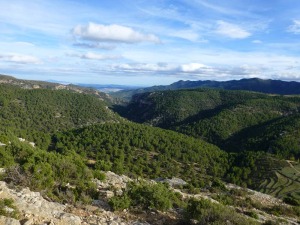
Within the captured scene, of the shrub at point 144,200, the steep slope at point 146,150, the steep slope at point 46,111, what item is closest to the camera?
the shrub at point 144,200

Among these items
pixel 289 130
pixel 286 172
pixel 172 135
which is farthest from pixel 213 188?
pixel 289 130

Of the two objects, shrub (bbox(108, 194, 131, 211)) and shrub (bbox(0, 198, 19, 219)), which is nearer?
shrub (bbox(0, 198, 19, 219))

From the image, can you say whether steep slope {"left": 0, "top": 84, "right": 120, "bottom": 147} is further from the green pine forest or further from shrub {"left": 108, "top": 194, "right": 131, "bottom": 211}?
shrub {"left": 108, "top": 194, "right": 131, "bottom": 211}

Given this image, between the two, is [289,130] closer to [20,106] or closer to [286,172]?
[286,172]

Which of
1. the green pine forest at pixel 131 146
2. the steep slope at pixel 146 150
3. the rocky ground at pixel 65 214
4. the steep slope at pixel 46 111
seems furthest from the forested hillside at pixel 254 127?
the rocky ground at pixel 65 214

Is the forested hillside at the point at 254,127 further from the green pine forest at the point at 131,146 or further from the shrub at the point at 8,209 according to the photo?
the shrub at the point at 8,209

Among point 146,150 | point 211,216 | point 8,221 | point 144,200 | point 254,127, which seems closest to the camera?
point 8,221

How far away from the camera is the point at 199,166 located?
87188mm

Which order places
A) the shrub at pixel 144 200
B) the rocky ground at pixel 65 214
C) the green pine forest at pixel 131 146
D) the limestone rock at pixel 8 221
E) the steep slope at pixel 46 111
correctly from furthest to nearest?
the steep slope at pixel 46 111, the green pine forest at pixel 131 146, the shrub at pixel 144 200, the rocky ground at pixel 65 214, the limestone rock at pixel 8 221

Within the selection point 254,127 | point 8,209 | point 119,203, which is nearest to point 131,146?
point 119,203

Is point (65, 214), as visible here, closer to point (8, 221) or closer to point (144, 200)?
point (8, 221)

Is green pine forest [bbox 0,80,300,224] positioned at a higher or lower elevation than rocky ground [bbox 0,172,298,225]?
lower

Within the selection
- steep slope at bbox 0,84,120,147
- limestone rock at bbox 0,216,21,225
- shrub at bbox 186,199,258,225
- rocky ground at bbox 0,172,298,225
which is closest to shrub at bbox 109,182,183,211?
rocky ground at bbox 0,172,298,225

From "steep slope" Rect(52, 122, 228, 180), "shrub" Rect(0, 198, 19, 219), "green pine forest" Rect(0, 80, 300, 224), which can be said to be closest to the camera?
"shrub" Rect(0, 198, 19, 219)
